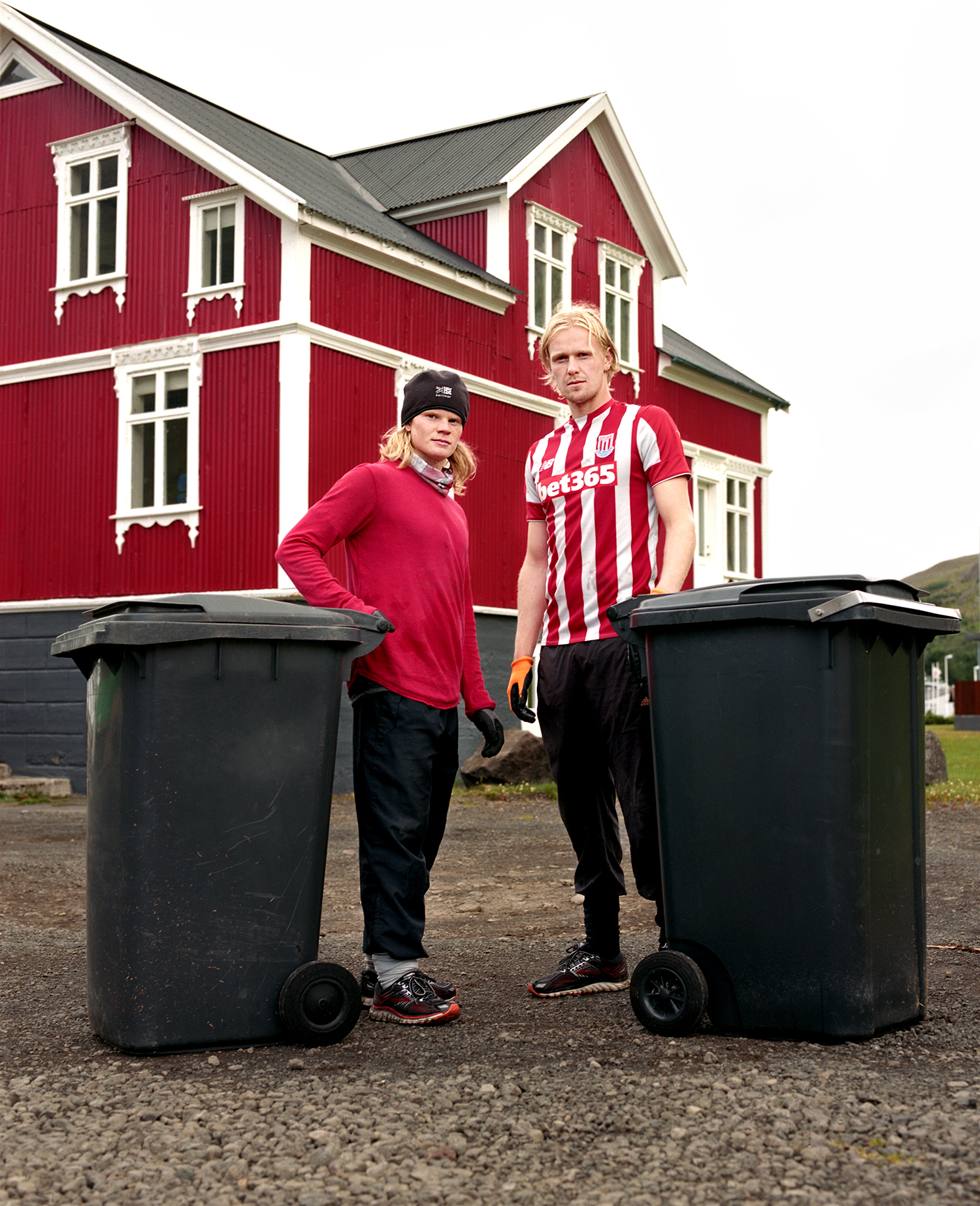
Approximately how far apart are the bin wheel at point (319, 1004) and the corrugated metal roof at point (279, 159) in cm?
1206

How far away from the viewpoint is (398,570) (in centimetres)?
410

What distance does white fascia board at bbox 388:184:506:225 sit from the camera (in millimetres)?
17984

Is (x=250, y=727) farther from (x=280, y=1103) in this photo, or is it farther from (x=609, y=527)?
(x=609, y=527)

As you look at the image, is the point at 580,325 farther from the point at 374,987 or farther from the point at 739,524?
the point at 739,524

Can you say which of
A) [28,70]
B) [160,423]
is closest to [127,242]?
[160,423]

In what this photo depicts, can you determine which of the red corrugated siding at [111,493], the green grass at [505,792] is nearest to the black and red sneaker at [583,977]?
the green grass at [505,792]

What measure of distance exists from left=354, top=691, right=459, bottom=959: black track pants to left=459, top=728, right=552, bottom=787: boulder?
9.93m

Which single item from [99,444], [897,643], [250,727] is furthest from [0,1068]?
[99,444]

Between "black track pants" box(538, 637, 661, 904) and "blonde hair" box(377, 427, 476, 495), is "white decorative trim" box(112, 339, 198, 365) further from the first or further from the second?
"black track pants" box(538, 637, 661, 904)

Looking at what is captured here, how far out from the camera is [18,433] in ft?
54.2

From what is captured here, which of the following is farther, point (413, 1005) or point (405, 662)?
point (405, 662)

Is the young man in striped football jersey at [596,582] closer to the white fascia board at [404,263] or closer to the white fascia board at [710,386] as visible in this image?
the white fascia board at [404,263]

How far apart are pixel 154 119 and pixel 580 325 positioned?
13017 mm

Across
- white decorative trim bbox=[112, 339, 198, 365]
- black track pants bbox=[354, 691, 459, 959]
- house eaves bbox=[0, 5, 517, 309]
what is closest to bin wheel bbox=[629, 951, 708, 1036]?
black track pants bbox=[354, 691, 459, 959]
